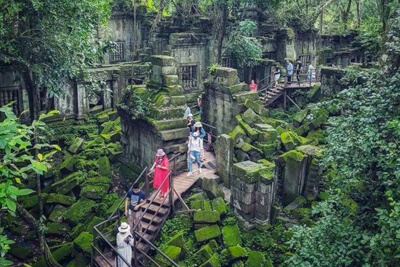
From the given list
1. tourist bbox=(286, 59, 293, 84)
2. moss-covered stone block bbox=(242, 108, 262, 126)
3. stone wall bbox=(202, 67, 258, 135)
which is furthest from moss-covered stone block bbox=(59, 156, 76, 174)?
tourist bbox=(286, 59, 293, 84)

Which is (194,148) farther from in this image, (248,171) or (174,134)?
(248,171)

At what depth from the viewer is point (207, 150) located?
17625 millimetres

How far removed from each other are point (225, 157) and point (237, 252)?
12.5 feet

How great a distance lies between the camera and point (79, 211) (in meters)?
14.4

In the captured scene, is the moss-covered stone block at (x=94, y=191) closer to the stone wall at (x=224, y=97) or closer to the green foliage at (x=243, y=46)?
the stone wall at (x=224, y=97)

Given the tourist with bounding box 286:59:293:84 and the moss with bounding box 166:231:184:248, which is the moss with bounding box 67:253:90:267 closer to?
the moss with bounding box 166:231:184:248

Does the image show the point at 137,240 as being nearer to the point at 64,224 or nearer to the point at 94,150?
the point at 64,224

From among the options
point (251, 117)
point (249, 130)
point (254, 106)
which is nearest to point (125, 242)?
point (249, 130)

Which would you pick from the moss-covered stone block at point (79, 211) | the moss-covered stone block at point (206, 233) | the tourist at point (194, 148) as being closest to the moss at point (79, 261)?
the moss-covered stone block at point (79, 211)

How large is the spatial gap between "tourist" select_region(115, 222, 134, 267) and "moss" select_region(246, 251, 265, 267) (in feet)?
9.93

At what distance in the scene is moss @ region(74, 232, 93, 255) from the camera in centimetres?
1249

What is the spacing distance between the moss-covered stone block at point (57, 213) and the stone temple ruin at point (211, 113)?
323 centimetres

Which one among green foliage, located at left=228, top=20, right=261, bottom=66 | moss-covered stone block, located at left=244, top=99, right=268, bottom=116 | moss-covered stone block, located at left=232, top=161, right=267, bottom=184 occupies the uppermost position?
green foliage, located at left=228, top=20, right=261, bottom=66

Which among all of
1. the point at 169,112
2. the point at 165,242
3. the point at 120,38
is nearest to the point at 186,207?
the point at 165,242
